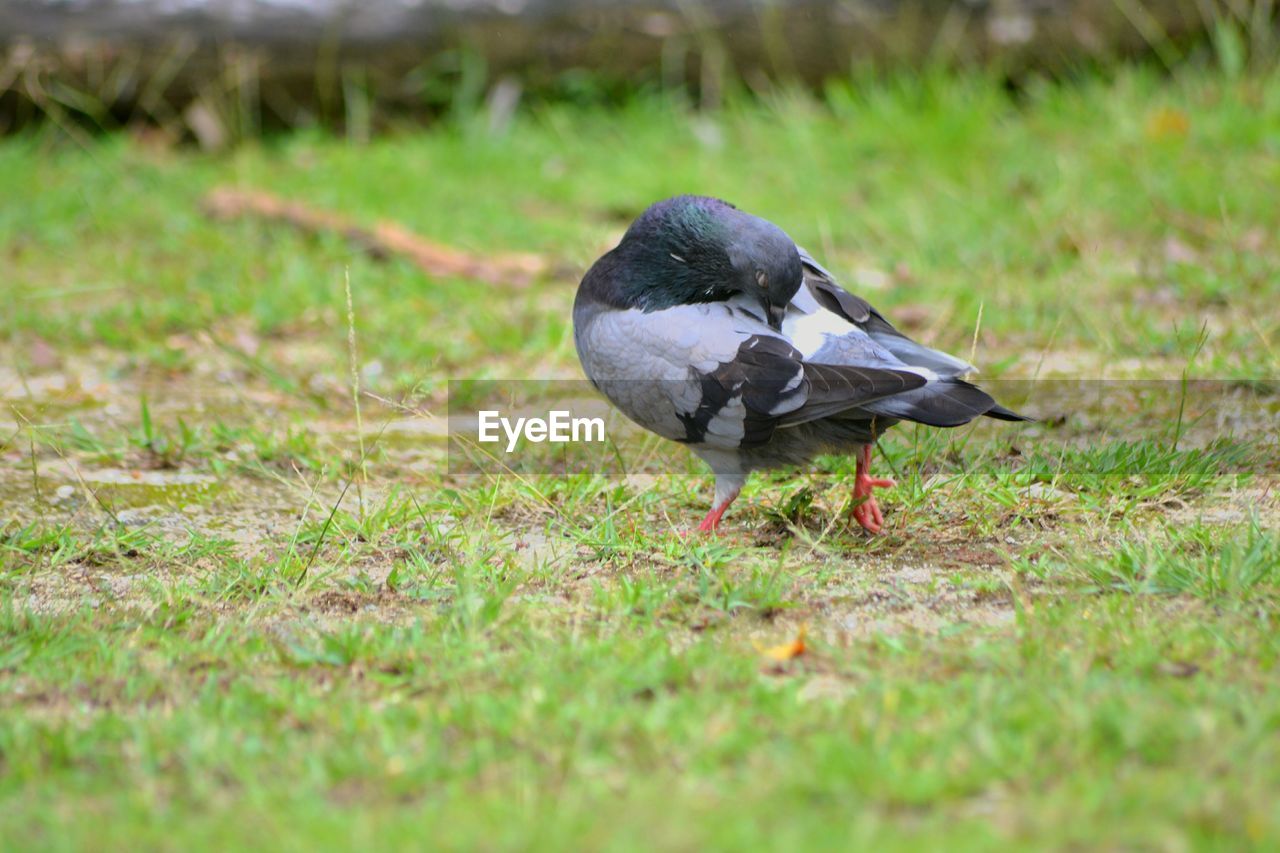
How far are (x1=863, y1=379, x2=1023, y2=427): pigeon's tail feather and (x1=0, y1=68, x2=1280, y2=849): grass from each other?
0.35m

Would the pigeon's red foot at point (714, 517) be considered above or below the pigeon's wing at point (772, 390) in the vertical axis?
below

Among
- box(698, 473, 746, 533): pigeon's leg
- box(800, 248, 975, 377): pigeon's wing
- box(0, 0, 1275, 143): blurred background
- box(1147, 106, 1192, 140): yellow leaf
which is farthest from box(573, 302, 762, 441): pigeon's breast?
box(0, 0, 1275, 143): blurred background

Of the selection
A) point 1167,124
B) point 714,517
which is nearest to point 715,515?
point 714,517

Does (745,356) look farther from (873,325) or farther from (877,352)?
(873,325)

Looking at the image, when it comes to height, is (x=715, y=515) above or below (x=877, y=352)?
below

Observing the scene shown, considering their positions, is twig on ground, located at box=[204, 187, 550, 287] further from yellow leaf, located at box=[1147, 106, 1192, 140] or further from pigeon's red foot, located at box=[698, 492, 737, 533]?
yellow leaf, located at box=[1147, 106, 1192, 140]

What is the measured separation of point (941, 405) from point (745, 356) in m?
0.46

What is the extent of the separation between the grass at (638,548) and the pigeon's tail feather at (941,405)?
1.14ft

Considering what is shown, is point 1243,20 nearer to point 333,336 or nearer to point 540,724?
point 333,336

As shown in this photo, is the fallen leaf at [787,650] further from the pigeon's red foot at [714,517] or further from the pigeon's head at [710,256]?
the pigeon's head at [710,256]

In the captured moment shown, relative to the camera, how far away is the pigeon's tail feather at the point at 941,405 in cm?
299

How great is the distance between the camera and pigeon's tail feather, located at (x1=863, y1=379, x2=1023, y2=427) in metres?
2.99

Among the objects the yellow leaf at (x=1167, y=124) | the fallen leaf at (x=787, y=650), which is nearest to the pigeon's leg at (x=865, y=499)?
the fallen leaf at (x=787, y=650)

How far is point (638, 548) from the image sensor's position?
320 centimetres
